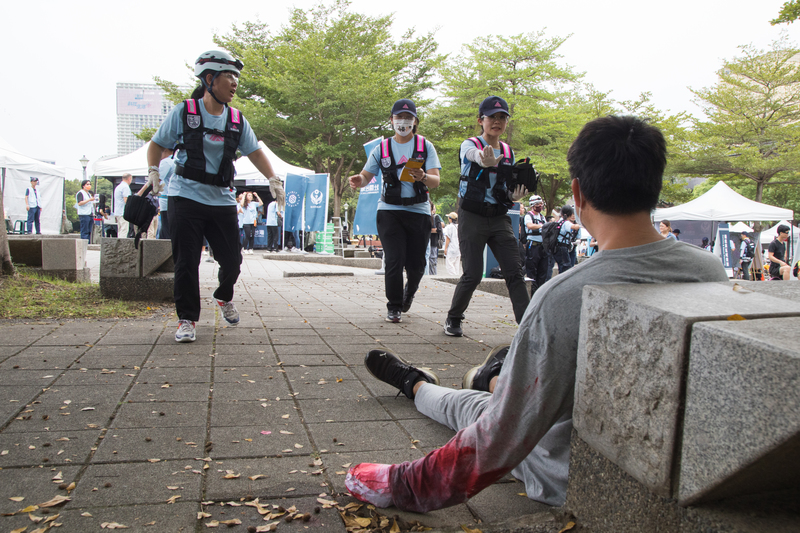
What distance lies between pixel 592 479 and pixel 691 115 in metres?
31.8

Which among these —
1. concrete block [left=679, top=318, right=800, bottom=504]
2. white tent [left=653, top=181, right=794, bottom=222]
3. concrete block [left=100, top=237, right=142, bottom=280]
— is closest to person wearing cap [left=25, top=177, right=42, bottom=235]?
concrete block [left=100, top=237, right=142, bottom=280]

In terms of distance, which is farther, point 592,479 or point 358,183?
point 358,183

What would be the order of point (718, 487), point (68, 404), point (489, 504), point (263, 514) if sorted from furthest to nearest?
point (68, 404) → point (489, 504) → point (263, 514) → point (718, 487)

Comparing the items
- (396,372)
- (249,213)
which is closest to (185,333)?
(396,372)

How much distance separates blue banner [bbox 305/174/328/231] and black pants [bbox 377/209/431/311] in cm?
1254

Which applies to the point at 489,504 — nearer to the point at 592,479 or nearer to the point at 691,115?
the point at 592,479

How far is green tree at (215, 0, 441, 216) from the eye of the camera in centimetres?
2428

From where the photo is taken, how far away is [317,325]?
5.35 m

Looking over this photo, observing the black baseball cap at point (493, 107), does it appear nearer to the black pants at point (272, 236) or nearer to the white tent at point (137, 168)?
the white tent at point (137, 168)

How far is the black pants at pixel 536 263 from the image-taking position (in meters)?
10.9

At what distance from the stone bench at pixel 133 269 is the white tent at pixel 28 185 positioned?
17173 mm

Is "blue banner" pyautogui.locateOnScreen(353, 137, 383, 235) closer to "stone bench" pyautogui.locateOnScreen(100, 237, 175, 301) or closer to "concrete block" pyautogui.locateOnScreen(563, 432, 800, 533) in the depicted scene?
"stone bench" pyautogui.locateOnScreen(100, 237, 175, 301)

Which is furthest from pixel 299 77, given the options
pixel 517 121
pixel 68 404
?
pixel 68 404

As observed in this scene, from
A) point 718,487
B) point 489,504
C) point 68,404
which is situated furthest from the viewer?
point 68,404
